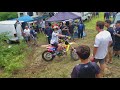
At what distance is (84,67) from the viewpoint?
3.67m

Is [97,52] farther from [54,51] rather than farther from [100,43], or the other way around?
[54,51]

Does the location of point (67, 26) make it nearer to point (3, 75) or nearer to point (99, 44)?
point (3, 75)

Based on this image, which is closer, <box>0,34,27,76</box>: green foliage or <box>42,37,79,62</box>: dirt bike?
<box>0,34,27,76</box>: green foliage

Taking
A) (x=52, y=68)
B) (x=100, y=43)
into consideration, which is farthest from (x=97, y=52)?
(x=52, y=68)

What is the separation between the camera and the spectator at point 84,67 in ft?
11.9

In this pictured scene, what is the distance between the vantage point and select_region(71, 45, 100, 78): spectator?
3629 mm

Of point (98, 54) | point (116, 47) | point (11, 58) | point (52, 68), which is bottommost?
point (52, 68)

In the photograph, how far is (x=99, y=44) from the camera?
539cm

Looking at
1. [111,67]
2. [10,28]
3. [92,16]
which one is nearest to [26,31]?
[10,28]

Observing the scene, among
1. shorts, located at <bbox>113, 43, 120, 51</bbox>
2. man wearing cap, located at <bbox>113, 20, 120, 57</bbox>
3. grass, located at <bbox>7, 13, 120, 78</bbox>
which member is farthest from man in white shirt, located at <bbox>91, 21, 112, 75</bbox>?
shorts, located at <bbox>113, 43, 120, 51</bbox>

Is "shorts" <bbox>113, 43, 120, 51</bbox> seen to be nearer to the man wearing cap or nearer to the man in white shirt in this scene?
the man wearing cap

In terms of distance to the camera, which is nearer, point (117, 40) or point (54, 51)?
point (117, 40)

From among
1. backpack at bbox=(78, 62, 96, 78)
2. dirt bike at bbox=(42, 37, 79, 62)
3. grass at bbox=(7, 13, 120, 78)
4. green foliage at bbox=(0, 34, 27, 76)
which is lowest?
grass at bbox=(7, 13, 120, 78)
